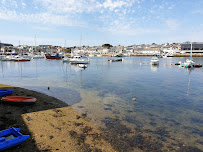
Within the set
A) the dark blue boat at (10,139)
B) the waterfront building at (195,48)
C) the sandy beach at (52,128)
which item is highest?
the waterfront building at (195,48)

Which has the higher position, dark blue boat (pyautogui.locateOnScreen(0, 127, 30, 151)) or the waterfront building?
the waterfront building

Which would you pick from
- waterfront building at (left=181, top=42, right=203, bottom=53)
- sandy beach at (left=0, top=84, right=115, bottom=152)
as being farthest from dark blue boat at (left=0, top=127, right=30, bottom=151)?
waterfront building at (left=181, top=42, right=203, bottom=53)

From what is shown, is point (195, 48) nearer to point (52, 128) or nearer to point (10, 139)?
point (52, 128)

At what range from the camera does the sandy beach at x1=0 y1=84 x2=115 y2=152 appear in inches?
294

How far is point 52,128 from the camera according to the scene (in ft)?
30.3

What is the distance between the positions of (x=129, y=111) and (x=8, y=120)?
9.54 m

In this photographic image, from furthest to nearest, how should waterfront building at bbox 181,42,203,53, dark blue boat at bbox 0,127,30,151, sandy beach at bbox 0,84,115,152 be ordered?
waterfront building at bbox 181,42,203,53
sandy beach at bbox 0,84,115,152
dark blue boat at bbox 0,127,30,151

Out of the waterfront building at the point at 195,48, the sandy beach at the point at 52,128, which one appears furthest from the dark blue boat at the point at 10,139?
the waterfront building at the point at 195,48

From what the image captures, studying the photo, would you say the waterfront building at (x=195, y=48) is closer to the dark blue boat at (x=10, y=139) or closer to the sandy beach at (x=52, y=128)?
the sandy beach at (x=52, y=128)

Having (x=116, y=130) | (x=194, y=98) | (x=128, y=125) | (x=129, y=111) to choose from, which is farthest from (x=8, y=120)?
(x=194, y=98)

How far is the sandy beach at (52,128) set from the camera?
294 inches

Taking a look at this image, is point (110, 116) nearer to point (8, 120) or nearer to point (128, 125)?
point (128, 125)

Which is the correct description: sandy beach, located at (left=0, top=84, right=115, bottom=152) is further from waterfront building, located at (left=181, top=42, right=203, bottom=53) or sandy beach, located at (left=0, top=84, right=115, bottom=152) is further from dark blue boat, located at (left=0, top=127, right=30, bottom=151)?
waterfront building, located at (left=181, top=42, right=203, bottom=53)

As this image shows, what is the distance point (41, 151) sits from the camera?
6.98 meters
